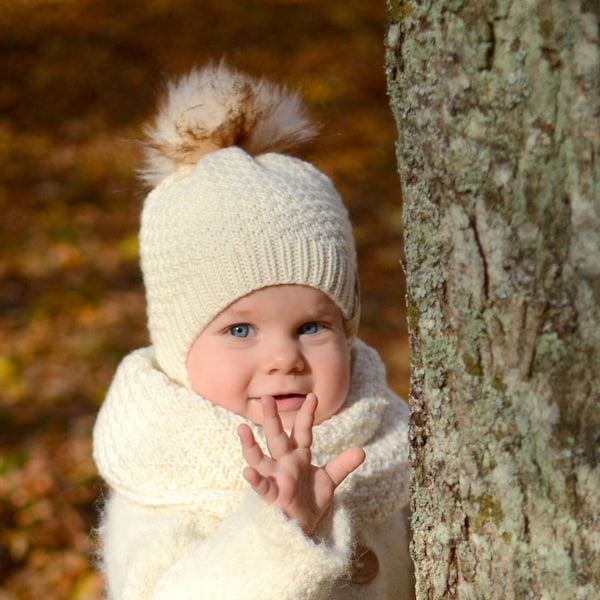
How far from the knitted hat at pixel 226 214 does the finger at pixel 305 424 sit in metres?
0.49

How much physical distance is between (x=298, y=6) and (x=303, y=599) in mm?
9765

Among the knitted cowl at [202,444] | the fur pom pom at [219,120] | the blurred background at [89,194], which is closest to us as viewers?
the knitted cowl at [202,444]

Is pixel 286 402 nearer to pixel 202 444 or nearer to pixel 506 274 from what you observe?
pixel 202 444

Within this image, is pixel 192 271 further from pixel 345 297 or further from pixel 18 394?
pixel 18 394

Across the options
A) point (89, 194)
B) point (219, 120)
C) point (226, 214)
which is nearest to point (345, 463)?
point (226, 214)

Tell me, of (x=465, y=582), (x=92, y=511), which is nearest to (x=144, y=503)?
(x=465, y=582)

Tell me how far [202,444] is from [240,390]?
0.17 meters

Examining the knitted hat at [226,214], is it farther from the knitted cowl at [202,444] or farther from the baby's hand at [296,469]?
the baby's hand at [296,469]

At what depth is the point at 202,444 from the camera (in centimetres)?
230

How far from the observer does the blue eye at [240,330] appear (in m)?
2.44

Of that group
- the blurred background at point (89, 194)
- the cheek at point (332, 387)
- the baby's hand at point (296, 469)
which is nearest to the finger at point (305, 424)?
the baby's hand at point (296, 469)

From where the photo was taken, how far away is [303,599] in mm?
2027

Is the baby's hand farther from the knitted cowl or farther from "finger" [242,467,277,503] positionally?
the knitted cowl

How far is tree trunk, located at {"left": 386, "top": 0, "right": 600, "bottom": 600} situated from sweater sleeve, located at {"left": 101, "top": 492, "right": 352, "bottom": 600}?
0.32m
